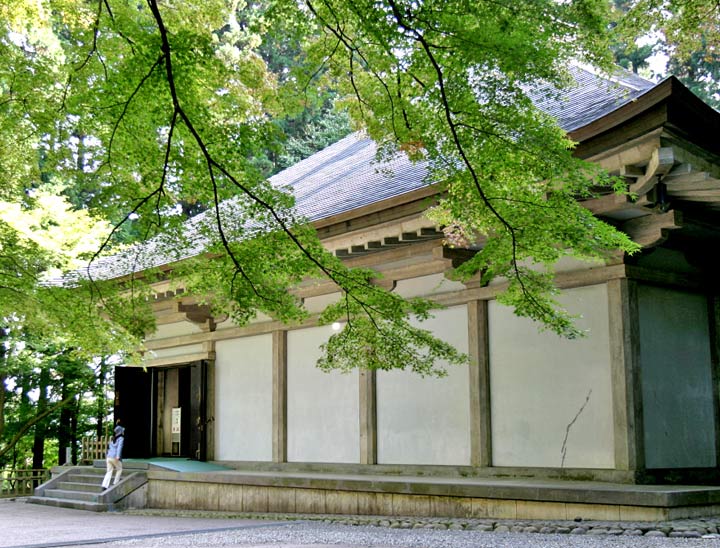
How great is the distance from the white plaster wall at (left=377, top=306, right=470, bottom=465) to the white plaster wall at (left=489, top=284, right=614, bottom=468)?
0.47 m

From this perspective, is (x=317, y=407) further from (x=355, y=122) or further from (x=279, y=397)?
(x=355, y=122)

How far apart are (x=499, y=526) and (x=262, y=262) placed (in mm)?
3821

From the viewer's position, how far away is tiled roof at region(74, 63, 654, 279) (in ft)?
25.1

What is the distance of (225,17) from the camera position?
8.41m

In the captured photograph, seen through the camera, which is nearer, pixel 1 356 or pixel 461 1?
pixel 461 1

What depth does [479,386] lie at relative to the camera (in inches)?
400

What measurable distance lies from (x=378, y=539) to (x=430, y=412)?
3455 millimetres

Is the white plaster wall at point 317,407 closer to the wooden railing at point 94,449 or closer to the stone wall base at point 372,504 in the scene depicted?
the stone wall base at point 372,504

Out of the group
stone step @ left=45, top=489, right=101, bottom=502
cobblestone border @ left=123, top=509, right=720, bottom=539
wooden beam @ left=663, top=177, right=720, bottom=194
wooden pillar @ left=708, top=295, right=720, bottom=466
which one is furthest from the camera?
stone step @ left=45, top=489, right=101, bottom=502

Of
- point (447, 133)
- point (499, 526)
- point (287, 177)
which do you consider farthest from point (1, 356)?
point (447, 133)

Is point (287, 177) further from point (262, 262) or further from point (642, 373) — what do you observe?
point (262, 262)

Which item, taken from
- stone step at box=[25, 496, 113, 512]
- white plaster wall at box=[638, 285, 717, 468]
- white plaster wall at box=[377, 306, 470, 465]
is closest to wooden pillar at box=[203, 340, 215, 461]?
stone step at box=[25, 496, 113, 512]

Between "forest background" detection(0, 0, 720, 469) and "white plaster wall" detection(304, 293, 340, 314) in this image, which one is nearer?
"forest background" detection(0, 0, 720, 469)

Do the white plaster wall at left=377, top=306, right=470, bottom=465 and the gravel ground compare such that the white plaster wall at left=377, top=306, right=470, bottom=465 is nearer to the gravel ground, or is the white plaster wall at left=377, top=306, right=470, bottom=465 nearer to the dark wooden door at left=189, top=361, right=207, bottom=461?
the gravel ground
